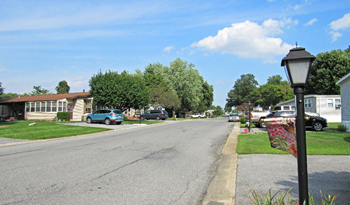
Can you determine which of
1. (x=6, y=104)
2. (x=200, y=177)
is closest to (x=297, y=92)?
(x=200, y=177)

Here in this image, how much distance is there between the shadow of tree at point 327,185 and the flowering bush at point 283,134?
5.29 ft

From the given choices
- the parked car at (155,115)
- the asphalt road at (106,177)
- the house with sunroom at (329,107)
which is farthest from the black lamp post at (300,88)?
the parked car at (155,115)

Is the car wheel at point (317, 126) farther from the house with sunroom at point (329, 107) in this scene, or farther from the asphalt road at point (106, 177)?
the house with sunroom at point (329, 107)

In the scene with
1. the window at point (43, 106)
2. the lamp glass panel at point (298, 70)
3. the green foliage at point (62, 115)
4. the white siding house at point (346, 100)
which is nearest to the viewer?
the lamp glass panel at point (298, 70)

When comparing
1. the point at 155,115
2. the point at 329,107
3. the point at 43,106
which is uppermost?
the point at 43,106

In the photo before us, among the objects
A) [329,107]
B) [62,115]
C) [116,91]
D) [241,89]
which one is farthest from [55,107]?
[241,89]

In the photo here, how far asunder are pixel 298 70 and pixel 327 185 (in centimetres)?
320

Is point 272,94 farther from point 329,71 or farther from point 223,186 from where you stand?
point 223,186

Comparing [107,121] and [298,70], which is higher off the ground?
[298,70]

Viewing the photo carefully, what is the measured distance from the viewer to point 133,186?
5473 mm

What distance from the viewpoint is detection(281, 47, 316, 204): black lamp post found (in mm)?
3198

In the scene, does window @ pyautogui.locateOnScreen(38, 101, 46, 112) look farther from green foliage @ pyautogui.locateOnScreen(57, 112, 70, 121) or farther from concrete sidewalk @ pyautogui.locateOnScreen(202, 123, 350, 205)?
concrete sidewalk @ pyautogui.locateOnScreen(202, 123, 350, 205)

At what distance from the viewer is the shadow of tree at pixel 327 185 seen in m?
4.62

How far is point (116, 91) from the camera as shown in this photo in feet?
103
